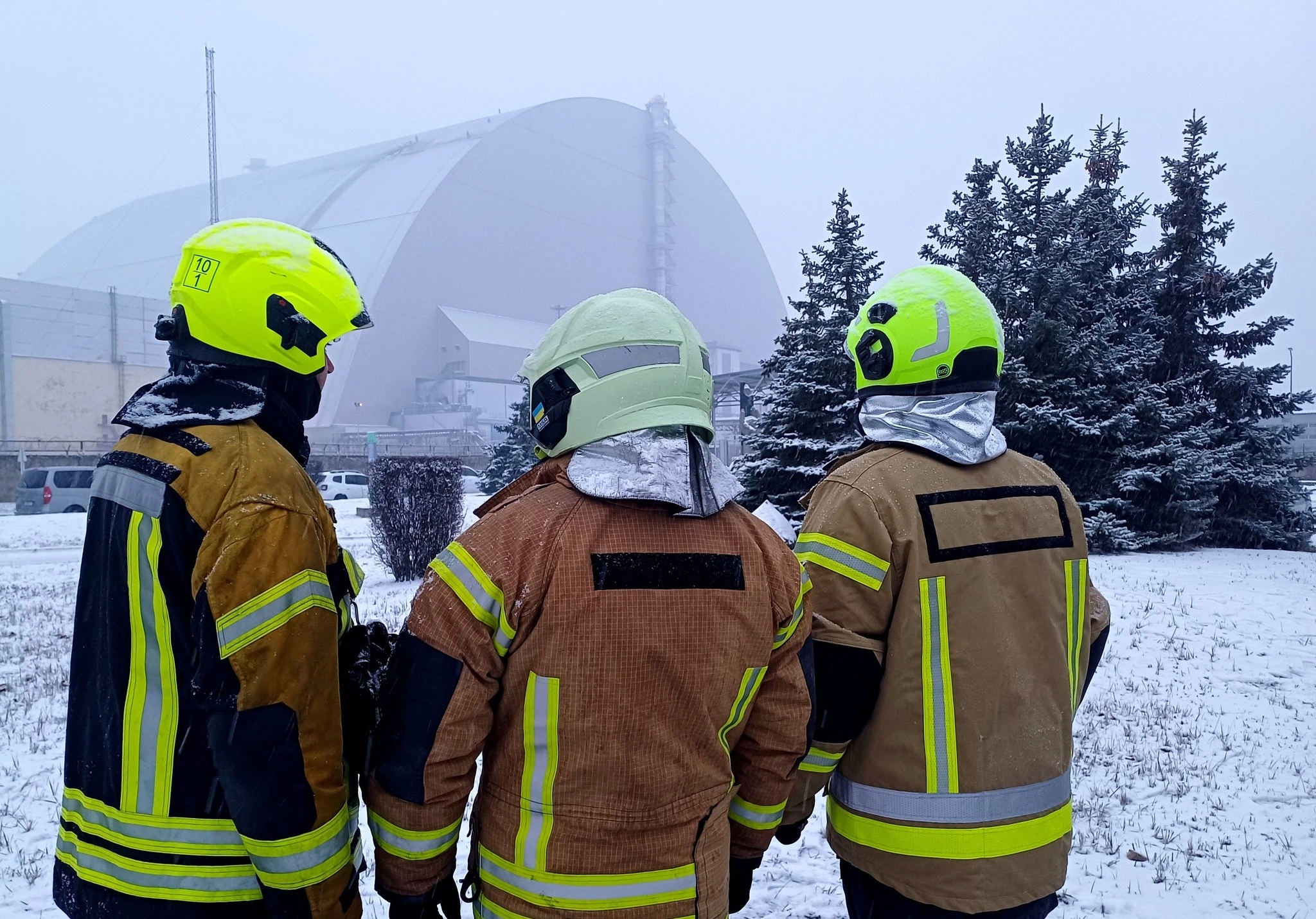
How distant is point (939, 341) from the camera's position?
2412 millimetres

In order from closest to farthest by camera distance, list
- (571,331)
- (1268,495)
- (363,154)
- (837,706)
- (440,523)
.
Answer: (571,331) → (837,706) → (440,523) → (1268,495) → (363,154)

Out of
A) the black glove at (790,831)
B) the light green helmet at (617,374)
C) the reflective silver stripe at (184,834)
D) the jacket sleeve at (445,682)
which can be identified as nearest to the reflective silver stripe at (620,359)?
the light green helmet at (617,374)

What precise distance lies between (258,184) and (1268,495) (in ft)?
193

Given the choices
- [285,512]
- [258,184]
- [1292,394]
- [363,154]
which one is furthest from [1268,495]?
[258,184]

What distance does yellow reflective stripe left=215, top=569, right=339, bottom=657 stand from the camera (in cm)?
174

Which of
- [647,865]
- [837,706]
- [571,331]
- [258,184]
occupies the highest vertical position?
[258,184]

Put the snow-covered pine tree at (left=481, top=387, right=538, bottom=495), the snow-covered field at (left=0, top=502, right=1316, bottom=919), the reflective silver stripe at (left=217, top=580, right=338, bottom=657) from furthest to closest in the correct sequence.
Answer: the snow-covered pine tree at (left=481, top=387, right=538, bottom=495), the snow-covered field at (left=0, top=502, right=1316, bottom=919), the reflective silver stripe at (left=217, top=580, right=338, bottom=657)

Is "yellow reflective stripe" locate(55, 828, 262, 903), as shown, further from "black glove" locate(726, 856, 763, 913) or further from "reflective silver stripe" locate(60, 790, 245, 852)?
"black glove" locate(726, 856, 763, 913)

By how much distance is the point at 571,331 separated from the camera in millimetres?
1955

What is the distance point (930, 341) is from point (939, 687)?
92 centimetres

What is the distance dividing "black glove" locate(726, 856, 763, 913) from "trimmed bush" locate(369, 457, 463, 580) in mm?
10730

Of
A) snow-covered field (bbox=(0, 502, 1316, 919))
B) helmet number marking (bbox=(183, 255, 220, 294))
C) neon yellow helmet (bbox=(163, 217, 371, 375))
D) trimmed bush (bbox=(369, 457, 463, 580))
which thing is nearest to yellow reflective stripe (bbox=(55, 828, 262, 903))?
neon yellow helmet (bbox=(163, 217, 371, 375))

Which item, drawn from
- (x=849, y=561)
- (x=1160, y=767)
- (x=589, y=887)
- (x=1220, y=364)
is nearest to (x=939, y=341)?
(x=849, y=561)

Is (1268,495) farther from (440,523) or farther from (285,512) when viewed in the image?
(285,512)
